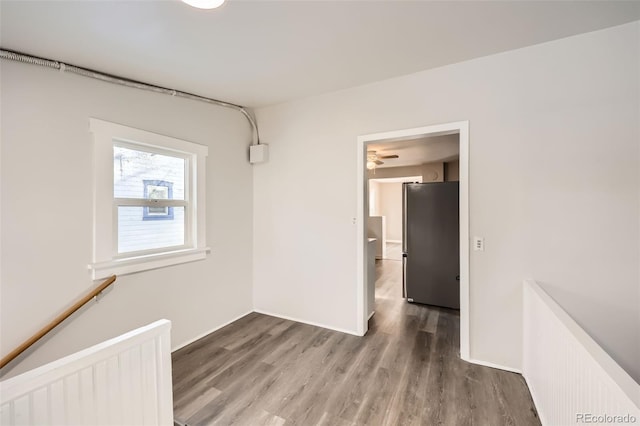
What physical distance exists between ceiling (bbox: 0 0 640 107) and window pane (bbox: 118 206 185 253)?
1233 millimetres

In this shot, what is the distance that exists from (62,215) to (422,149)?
16.5 feet

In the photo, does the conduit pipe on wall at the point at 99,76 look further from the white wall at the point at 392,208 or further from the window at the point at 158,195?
the white wall at the point at 392,208

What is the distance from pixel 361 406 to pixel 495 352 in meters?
1.32

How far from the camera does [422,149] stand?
5047 millimetres

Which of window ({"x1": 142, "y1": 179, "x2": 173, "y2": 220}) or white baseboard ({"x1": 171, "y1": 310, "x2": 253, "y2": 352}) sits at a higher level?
window ({"x1": 142, "y1": 179, "x2": 173, "y2": 220})

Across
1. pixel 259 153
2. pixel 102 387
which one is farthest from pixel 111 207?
pixel 259 153

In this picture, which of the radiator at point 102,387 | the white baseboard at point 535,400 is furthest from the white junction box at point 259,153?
the white baseboard at point 535,400

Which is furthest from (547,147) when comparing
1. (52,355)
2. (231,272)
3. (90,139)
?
(52,355)

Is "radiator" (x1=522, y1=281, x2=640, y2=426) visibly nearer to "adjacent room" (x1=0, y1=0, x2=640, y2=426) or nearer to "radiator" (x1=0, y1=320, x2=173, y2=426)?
"adjacent room" (x1=0, y1=0, x2=640, y2=426)

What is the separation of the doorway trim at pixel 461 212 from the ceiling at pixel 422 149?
115cm

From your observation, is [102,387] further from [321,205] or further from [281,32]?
[321,205]

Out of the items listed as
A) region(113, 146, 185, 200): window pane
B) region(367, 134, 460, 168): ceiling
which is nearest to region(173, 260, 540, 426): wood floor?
region(113, 146, 185, 200): window pane

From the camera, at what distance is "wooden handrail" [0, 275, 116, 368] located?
1757 millimetres

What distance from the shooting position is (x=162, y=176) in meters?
2.76
